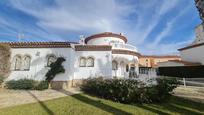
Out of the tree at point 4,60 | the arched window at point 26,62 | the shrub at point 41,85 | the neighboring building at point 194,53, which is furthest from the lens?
the neighboring building at point 194,53

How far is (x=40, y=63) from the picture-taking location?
59.7ft

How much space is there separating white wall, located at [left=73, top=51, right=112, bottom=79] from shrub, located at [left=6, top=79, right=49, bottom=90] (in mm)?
4362

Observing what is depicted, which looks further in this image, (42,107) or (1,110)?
(42,107)

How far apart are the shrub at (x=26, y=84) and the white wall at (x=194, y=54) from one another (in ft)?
89.3

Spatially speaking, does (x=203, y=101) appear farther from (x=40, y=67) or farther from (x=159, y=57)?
(x=159, y=57)

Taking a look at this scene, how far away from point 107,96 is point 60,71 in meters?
7.36

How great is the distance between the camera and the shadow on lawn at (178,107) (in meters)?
9.44

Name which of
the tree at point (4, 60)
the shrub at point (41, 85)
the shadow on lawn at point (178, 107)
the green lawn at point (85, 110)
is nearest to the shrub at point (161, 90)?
the shadow on lawn at point (178, 107)

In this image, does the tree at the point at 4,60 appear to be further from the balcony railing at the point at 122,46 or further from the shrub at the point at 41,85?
the balcony railing at the point at 122,46

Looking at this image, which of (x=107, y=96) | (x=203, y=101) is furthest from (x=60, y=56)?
(x=203, y=101)

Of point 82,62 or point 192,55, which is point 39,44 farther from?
point 192,55

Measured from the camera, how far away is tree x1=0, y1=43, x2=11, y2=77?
1705 cm

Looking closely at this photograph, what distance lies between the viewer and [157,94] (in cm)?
1195

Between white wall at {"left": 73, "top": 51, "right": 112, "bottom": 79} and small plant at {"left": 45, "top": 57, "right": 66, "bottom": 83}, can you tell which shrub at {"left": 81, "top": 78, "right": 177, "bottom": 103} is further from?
white wall at {"left": 73, "top": 51, "right": 112, "bottom": 79}
